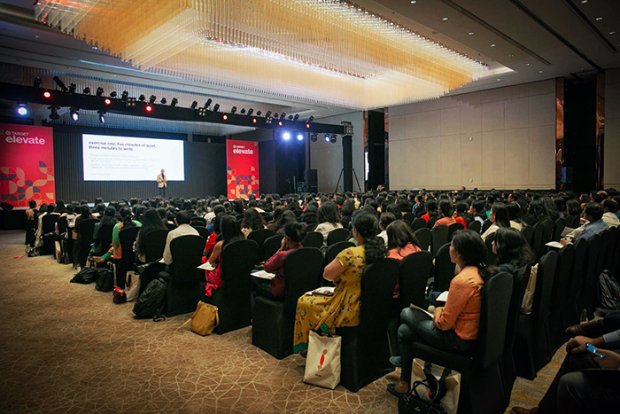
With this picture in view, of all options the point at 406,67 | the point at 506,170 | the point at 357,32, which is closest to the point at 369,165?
the point at 506,170

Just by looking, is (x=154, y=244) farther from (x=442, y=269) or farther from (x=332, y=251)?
(x=442, y=269)

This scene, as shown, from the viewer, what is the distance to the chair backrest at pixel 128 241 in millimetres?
5632

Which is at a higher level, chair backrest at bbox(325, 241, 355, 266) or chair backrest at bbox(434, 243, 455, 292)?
chair backrest at bbox(325, 241, 355, 266)

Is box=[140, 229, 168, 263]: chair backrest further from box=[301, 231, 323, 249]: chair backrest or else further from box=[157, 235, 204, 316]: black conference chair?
box=[301, 231, 323, 249]: chair backrest

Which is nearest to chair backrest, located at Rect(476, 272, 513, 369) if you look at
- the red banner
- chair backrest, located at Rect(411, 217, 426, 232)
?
chair backrest, located at Rect(411, 217, 426, 232)

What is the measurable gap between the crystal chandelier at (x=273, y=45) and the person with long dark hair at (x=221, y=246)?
3852 mm

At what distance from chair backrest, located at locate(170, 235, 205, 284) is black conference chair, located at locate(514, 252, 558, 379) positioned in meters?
3.44

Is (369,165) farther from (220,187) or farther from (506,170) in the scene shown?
(220,187)

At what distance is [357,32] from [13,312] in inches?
302

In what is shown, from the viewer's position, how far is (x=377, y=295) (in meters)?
2.85

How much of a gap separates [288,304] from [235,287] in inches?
35.6

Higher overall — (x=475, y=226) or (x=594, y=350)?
(x=475, y=226)

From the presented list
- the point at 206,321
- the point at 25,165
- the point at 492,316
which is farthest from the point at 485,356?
the point at 25,165

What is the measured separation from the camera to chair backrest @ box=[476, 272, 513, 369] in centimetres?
219
